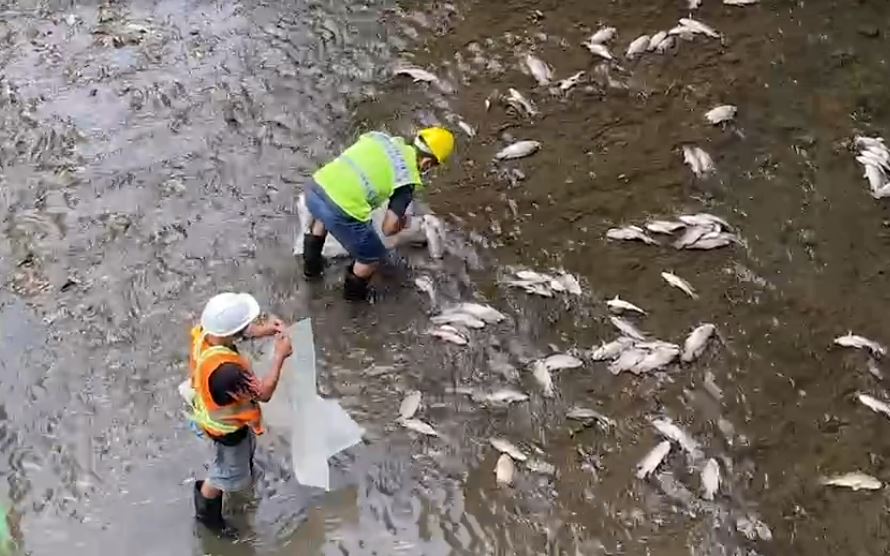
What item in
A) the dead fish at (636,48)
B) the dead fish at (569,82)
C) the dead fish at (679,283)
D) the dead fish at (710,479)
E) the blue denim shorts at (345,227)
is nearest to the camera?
the dead fish at (710,479)

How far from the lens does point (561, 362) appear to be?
19.2 feet

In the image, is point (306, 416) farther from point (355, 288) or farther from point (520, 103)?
point (520, 103)

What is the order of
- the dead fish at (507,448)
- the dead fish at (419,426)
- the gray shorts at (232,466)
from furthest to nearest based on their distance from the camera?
the dead fish at (419,426) < the dead fish at (507,448) < the gray shorts at (232,466)

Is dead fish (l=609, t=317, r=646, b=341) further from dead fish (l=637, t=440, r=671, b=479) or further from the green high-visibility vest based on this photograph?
the green high-visibility vest

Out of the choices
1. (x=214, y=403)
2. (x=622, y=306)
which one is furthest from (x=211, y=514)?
(x=622, y=306)

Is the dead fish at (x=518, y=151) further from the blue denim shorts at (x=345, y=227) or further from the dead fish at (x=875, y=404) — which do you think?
the dead fish at (x=875, y=404)

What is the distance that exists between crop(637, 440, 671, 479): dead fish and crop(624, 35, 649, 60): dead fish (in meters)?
3.47

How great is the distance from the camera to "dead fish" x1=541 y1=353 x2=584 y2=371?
5.85 m

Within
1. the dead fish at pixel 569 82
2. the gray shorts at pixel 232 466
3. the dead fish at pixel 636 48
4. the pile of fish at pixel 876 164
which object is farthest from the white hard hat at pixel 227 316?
the dead fish at pixel 636 48

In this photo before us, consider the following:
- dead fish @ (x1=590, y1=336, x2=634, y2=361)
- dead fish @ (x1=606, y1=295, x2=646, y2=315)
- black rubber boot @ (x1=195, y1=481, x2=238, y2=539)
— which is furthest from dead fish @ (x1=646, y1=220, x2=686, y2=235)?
black rubber boot @ (x1=195, y1=481, x2=238, y2=539)

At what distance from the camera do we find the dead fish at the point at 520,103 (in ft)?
24.6

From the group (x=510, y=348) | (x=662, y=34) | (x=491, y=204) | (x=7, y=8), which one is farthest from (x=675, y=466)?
→ (x=7, y=8)

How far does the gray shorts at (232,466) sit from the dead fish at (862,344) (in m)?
3.13

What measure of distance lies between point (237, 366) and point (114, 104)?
A: 3780mm
